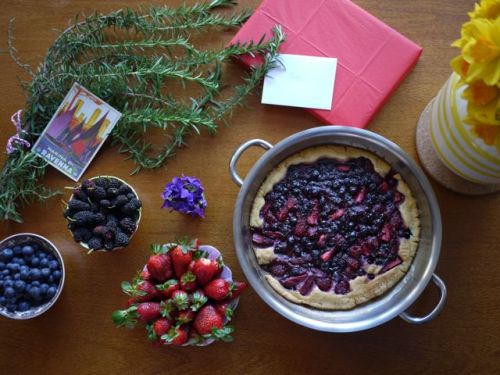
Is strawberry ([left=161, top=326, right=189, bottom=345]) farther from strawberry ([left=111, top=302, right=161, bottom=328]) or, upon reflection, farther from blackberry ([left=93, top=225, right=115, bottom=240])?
blackberry ([left=93, top=225, right=115, bottom=240])

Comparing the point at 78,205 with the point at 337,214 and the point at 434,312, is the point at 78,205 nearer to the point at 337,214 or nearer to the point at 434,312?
the point at 337,214

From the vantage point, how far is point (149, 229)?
1.25 metres

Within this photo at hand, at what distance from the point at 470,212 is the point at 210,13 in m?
0.83

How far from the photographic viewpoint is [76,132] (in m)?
1.25

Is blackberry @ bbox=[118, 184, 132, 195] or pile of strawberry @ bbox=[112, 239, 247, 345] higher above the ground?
blackberry @ bbox=[118, 184, 132, 195]

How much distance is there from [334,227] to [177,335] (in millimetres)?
447

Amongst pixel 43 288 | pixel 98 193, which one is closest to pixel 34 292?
pixel 43 288

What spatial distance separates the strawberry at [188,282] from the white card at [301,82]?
47cm

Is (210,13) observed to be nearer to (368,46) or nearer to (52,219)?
(368,46)

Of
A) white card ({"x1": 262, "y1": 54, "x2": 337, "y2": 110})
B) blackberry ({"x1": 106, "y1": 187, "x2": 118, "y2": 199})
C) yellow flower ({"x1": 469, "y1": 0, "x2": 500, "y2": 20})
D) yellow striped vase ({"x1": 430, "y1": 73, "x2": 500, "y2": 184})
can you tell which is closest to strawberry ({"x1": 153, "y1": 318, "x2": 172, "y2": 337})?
blackberry ({"x1": 106, "y1": 187, "x2": 118, "y2": 199})

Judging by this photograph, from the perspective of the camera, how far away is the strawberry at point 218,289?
1084 millimetres

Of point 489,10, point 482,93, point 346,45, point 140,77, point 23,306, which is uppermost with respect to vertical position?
point 489,10

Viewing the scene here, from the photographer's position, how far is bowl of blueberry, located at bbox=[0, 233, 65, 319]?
115cm

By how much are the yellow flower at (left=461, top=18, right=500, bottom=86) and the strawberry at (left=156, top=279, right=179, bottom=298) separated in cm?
72
